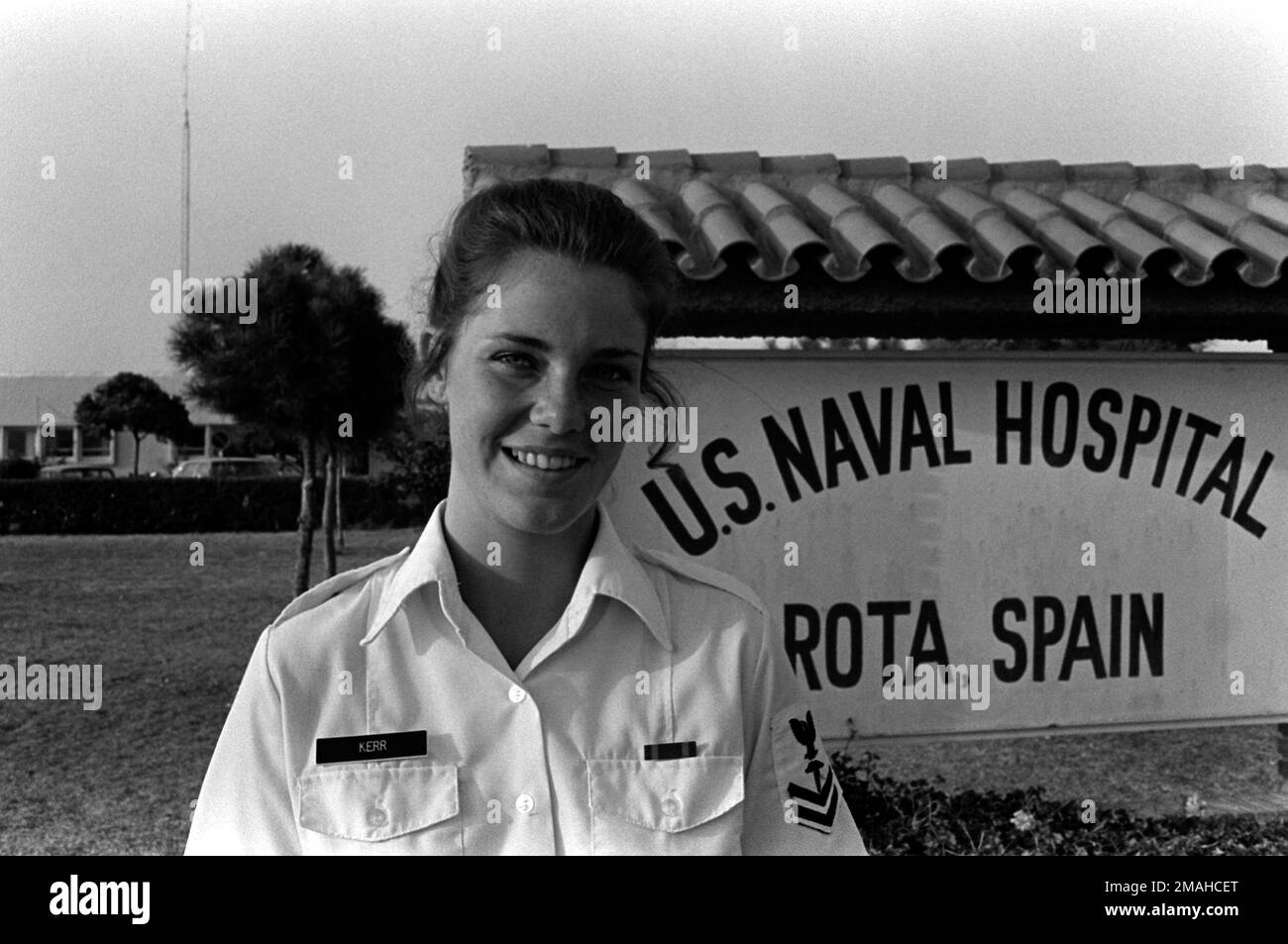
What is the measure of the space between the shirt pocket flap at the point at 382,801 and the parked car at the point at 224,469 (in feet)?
33.8

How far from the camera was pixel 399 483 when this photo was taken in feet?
35.4

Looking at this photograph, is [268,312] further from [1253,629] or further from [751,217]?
[1253,629]

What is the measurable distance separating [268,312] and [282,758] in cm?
633

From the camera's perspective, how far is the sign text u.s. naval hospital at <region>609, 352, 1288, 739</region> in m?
3.77

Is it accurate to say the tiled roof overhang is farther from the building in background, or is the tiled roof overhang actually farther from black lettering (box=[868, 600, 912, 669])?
the building in background

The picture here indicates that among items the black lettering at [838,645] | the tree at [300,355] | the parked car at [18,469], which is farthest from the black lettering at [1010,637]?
the parked car at [18,469]

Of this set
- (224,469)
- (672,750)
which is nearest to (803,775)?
(672,750)

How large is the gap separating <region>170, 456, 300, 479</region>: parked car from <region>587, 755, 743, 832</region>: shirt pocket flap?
1038 cm

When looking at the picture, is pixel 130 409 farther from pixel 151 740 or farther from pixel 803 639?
pixel 803 639

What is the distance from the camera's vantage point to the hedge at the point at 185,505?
9969mm

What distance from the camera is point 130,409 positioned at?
1069 cm

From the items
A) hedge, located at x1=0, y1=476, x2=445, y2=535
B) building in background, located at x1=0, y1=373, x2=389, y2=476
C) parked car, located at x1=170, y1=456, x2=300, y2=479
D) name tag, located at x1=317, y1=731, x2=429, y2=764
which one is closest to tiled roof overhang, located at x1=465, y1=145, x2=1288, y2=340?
name tag, located at x1=317, y1=731, x2=429, y2=764

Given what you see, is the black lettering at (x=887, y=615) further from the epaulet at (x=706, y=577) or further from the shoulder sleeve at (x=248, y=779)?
the shoulder sleeve at (x=248, y=779)

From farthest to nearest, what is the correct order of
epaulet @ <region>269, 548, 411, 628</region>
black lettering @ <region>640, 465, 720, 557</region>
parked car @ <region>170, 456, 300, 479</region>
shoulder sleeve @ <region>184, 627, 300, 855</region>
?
parked car @ <region>170, 456, 300, 479</region> < black lettering @ <region>640, 465, 720, 557</region> < epaulet @ <region>269, 548, 411, 628</region> < shoulder sleeve @ <region>184, 627, 300, 855</region>
